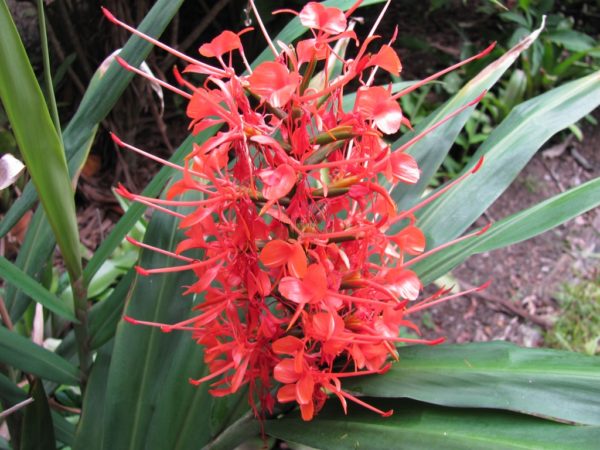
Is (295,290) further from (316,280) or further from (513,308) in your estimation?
(513,308)

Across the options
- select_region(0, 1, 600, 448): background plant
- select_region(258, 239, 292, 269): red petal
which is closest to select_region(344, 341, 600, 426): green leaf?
select_region(0, 1, 600, 448): background plant

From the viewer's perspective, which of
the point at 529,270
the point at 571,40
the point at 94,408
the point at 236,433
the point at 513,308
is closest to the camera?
the point at 236,433

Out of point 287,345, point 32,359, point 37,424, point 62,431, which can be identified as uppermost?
point 287,345

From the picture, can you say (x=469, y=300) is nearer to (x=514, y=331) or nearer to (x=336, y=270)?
(x=514, y=331)

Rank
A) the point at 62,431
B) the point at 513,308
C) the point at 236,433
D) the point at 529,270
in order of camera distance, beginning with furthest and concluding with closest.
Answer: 1. the point at 529,270
2. the point at 513,308
3. the point at 62,431
4. the point at 236,433

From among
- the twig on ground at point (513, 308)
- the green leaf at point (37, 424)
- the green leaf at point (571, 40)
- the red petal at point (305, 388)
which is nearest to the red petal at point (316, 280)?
the red petal at point (305, 388)

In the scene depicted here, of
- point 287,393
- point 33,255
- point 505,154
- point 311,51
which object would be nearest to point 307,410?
point 287,393

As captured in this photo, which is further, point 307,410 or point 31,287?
point 31,287

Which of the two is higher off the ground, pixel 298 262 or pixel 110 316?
pixel 298 262
